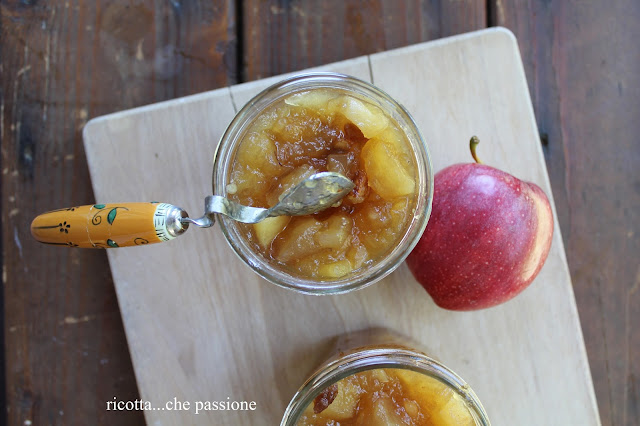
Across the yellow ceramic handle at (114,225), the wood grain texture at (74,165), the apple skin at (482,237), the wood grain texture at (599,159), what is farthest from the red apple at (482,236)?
the wood grain texture at (74,165)

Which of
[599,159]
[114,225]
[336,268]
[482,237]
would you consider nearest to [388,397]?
[336,268]

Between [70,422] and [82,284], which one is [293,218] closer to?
[82,284]

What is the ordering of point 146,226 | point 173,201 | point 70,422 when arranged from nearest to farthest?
point 146,226
point 173,201
point 70,422

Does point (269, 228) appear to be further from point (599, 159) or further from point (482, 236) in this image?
point (599, 159)

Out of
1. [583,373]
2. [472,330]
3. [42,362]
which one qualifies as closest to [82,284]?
[42,362]

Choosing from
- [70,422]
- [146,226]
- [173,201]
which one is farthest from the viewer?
[70,422]
